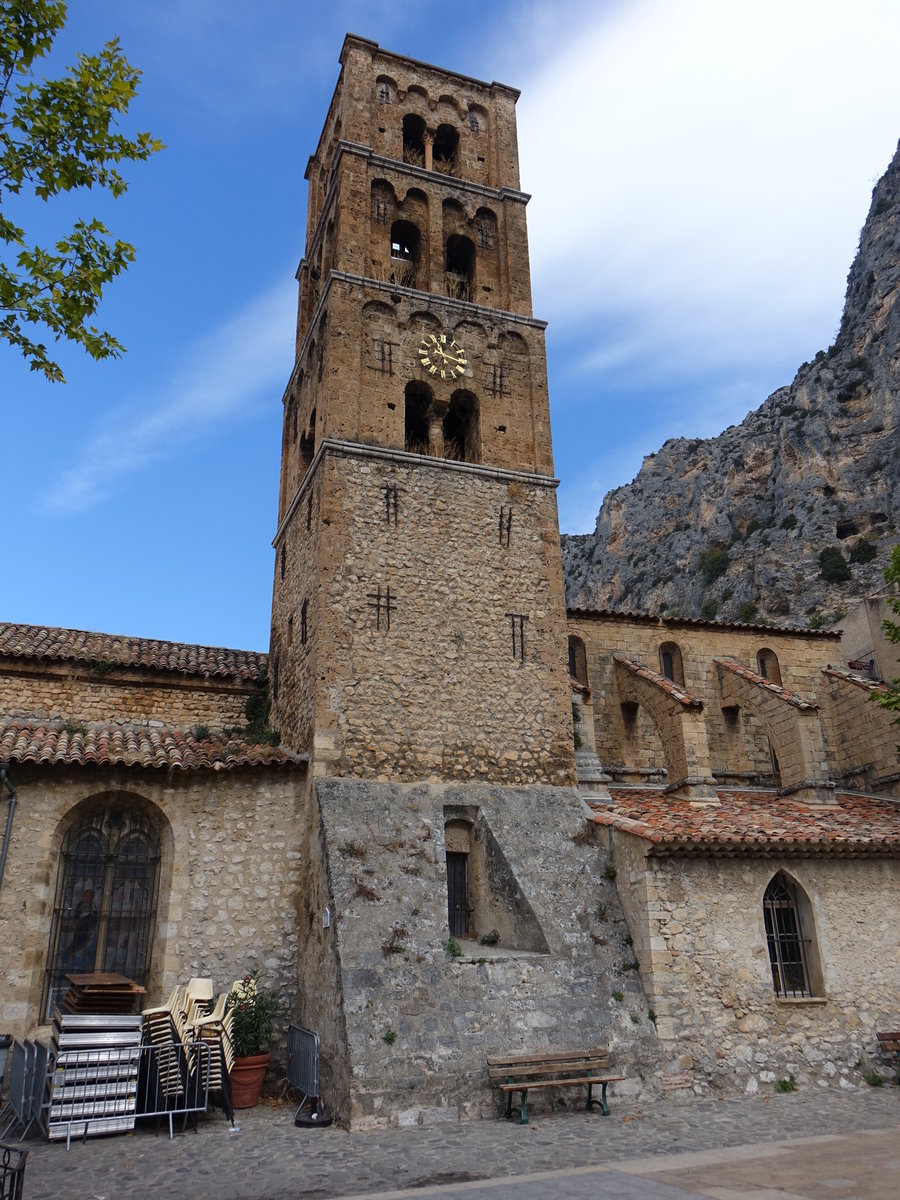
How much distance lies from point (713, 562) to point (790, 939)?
164ft

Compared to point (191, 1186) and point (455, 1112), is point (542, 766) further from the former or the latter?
point (191, 1186)

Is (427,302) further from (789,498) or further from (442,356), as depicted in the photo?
(789,498)

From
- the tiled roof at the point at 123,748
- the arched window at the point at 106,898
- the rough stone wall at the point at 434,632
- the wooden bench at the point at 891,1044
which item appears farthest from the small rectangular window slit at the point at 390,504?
the wooden bench at the point at 891,1044

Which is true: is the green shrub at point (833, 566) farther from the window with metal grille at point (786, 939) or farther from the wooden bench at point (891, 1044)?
the wooden bench at point (891, 1044)

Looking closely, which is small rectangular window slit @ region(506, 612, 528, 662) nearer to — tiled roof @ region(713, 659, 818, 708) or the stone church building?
the stone church building

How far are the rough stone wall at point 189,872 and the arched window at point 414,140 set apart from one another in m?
Answer: 16.5

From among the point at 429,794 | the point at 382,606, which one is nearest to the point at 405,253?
the point at 382,606

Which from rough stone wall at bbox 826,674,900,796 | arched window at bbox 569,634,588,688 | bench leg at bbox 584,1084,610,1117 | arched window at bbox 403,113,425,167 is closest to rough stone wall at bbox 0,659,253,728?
arched window at bbox 569,634,588,688

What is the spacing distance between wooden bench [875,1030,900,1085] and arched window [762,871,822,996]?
1145mm

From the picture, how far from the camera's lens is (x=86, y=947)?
1422 centimetres

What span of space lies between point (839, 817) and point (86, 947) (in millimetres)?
14610

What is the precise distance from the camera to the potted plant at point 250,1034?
12.7 m

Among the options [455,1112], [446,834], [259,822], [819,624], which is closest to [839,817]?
[446,834]

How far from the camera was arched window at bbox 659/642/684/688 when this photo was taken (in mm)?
23031
